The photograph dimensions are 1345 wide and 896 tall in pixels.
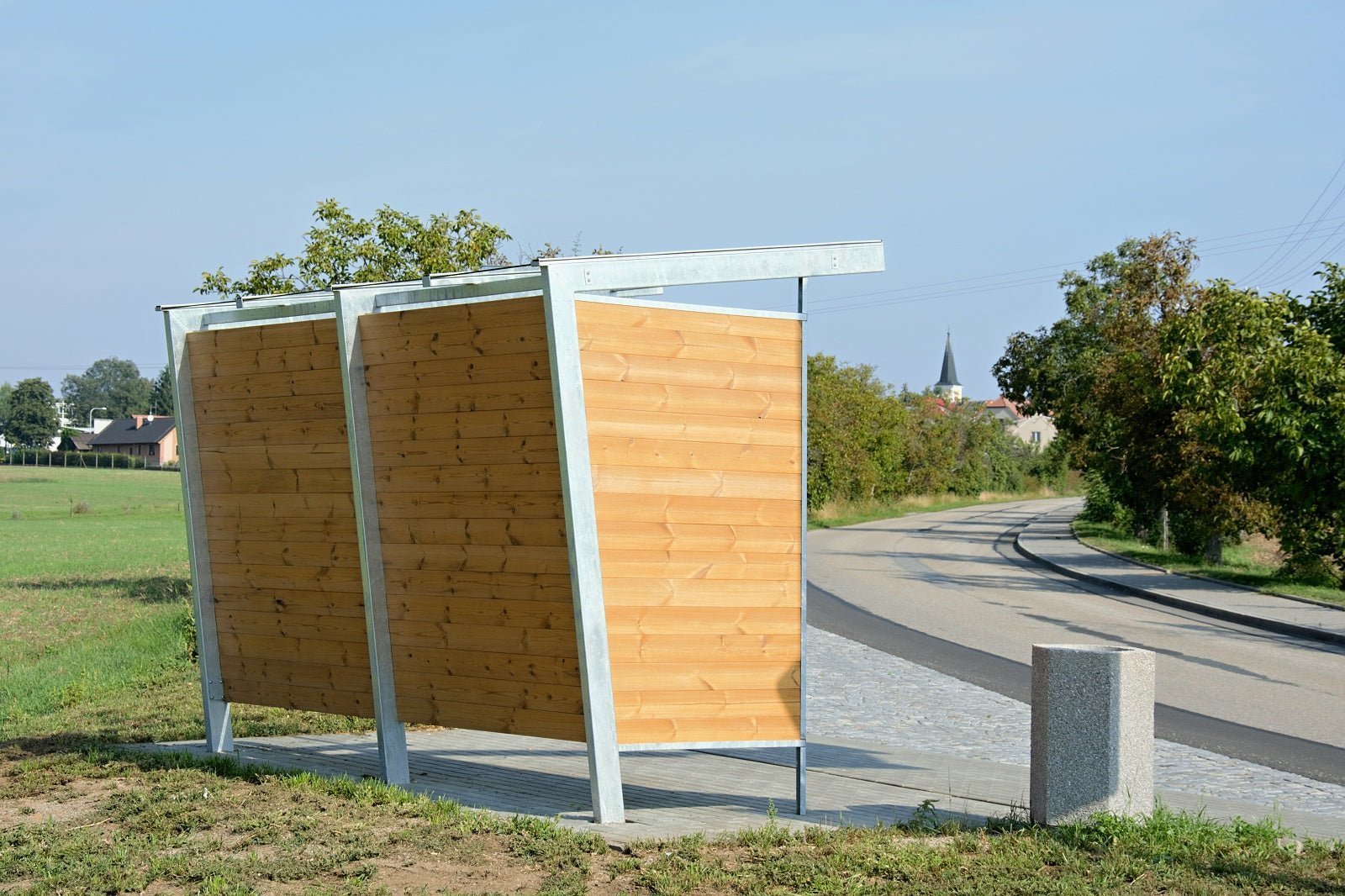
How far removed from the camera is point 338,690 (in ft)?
24.8

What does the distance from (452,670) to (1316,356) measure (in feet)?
53.9

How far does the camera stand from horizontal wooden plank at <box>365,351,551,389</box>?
644cm

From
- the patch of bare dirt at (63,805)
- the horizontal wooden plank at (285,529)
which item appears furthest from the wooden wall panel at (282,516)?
the patch of bare dirt at (63,805)

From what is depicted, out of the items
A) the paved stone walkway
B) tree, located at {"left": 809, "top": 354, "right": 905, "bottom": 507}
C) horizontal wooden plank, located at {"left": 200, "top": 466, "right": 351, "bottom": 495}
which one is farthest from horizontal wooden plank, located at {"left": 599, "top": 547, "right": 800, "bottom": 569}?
tree, located at {"left": 809, "top": 354, "right": 905, "bottom": 507}

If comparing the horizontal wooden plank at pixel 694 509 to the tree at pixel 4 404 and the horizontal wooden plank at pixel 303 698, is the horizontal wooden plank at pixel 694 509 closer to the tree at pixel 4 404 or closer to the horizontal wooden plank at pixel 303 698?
the horizontal wooden plank at pixel 303 698

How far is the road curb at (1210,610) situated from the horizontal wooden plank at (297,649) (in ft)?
43.5

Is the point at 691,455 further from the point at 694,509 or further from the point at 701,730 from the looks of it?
the point at 701,730

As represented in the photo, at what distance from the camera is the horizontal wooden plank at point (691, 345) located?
6.29m

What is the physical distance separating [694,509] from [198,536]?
11.9ft

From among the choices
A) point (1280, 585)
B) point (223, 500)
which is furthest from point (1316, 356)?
point (223, 500)

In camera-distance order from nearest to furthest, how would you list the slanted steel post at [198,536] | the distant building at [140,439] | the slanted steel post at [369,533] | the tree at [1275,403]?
the slanted steel post at [369,533] → the slanted steel post at [198,536] → the tree at [1275,403] → the distant building at [140,439]

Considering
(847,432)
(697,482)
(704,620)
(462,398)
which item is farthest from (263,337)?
(847,432)

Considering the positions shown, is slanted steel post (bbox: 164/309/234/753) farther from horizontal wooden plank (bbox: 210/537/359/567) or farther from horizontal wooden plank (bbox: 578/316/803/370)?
horizontal wooden plank (bbox: 578/316/803/370)

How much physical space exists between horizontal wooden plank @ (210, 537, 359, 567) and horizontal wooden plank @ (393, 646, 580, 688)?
71cm
